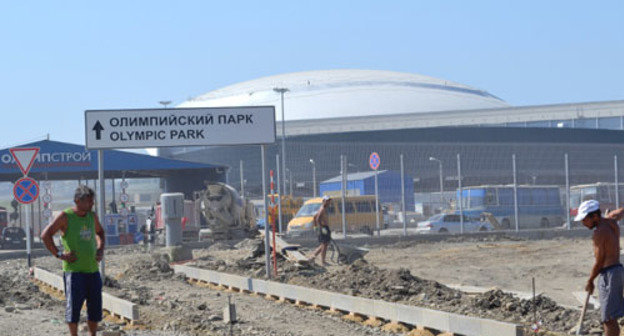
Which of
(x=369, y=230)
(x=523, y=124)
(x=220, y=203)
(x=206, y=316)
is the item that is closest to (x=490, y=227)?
(x=369, y=230)

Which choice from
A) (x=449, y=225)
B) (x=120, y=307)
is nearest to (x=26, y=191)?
(x=120, y=307)

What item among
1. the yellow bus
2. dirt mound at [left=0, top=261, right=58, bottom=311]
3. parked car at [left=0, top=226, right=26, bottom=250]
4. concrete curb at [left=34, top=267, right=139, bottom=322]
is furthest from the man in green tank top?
parked car at [left=0, top=226, right=26, bottom=250]

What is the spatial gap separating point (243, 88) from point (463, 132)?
37.2m

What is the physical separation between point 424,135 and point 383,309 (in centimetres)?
8212

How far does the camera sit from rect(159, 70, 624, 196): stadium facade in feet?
272

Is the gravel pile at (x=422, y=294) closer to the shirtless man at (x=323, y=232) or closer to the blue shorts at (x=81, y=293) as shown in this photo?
the shirtless man at (x=323, y=232)

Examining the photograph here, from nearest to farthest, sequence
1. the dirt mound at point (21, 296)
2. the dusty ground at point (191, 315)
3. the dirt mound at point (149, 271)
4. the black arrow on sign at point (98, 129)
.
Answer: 1. the dusty ground at point (191, 315)
2. the dirt mound at point (21, 296)
3. the black arrow on sign at point (98, 129)
4. the dirt mound at point (149, 271)

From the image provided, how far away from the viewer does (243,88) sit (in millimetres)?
123000

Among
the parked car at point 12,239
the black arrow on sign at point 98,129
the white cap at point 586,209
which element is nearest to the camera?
the white cap at point 586,209

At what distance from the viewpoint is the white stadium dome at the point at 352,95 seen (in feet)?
354

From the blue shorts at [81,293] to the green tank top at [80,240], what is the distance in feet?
0.24

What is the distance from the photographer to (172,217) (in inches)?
1113

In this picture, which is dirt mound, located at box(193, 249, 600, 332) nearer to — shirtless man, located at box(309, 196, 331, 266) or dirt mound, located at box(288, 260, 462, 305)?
dirt mound, located at box(288, 260, 462, 305)

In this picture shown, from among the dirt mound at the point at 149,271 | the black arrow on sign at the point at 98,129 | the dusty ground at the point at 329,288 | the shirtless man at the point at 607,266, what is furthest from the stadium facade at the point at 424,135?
the shirtless man at the point at 607,266
